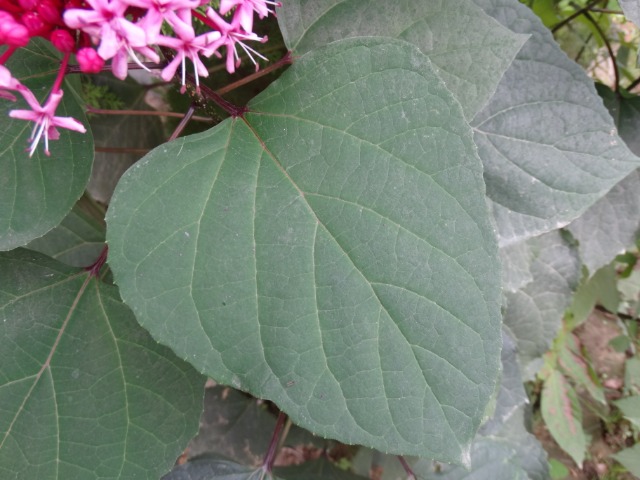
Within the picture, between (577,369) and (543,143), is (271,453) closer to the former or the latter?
(543,143)

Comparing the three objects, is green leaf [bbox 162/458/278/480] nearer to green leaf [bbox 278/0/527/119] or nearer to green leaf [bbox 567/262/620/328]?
green leaf [bbox 278/0/527/119]

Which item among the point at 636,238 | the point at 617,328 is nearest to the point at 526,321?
the point at 636,238

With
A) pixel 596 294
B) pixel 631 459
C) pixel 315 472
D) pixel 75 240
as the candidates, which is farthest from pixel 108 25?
pixel 631 459

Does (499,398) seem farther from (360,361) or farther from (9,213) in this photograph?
(9,213)

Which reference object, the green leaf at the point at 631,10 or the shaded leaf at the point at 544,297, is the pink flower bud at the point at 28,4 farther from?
the shaded leaf at the point at 544,297

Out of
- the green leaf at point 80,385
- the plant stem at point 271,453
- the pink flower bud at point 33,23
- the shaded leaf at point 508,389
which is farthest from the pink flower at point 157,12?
the shaded leaf at point 508,389
